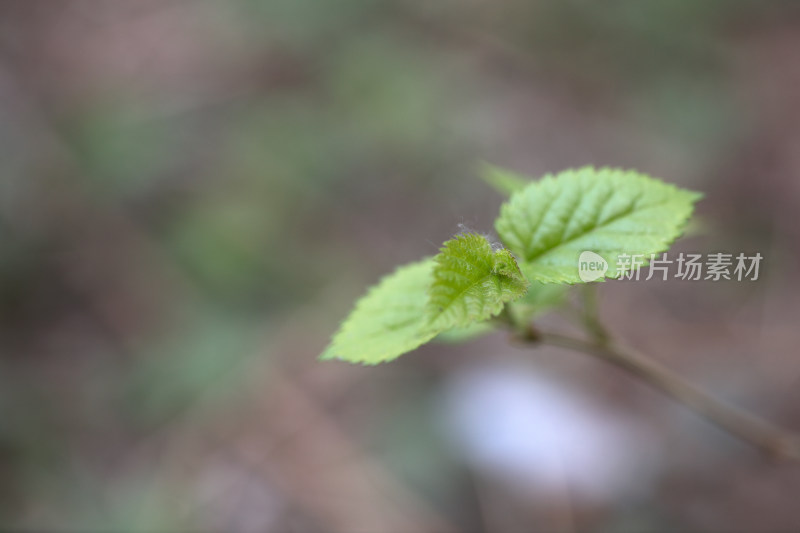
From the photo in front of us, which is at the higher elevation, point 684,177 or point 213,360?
point 684,177

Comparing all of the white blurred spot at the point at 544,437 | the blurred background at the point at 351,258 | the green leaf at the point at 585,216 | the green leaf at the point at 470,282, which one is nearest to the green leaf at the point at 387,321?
the green leaf at the point at 470,282

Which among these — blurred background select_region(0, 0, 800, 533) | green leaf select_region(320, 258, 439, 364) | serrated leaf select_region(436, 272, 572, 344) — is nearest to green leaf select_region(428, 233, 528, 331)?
green leaf select_region(320, 258, 439, 364)

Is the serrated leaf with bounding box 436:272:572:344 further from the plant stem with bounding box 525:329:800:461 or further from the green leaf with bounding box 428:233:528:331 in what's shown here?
the green leaf with bounding box 428:233:528:331

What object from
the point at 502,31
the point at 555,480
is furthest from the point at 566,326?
the point at 502,31

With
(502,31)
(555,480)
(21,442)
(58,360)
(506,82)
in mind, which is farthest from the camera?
(502,31)

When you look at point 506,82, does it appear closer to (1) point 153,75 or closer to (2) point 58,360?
(1) point 153,75

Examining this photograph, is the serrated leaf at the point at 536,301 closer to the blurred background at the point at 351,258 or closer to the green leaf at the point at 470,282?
the green leaf at the point at 470,282

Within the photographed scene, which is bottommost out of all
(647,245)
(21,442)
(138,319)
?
(647,245)

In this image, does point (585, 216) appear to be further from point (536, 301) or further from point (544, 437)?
point (544, 437)
